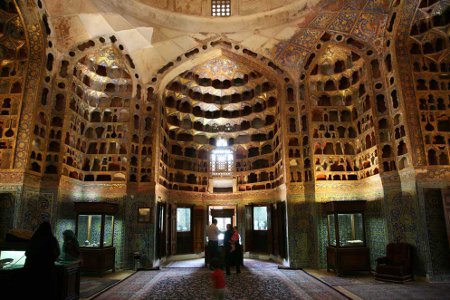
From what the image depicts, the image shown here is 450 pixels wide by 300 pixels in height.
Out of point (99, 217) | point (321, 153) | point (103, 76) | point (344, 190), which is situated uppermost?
point (103, 76)

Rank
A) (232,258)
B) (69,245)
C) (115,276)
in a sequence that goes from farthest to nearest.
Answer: (232,258) < (115,276) < (69,245)

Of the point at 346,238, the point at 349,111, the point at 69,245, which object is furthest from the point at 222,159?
the point at 69,245

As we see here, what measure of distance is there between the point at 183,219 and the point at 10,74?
10.6 m

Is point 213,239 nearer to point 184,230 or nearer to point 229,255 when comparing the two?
point 229,255

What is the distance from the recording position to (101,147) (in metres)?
15.8

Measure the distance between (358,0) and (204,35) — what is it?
7041 millimetres

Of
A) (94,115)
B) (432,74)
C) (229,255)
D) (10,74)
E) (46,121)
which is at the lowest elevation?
(229,255)

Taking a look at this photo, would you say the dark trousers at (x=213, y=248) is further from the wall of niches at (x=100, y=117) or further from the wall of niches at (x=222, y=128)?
the wall of niches at (x=100, y=117)

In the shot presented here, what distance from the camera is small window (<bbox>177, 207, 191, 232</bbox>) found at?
18.2m

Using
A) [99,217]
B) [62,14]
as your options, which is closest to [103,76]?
[62,14]

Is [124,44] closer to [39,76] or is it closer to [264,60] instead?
[39,76]

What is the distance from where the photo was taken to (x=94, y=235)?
45.1ft

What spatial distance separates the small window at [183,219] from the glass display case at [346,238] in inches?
316

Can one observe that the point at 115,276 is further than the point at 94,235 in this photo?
No
